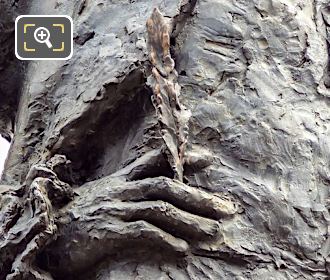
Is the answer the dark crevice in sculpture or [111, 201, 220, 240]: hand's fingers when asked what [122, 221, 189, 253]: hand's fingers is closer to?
[111, 201, 220, 240]: hand's fingers

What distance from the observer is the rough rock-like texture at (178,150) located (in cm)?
261

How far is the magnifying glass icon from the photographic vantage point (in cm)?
294

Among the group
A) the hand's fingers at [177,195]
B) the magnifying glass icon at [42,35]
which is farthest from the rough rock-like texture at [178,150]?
the magnifying glass icon at [42,35]

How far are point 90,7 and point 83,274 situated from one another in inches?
32.7

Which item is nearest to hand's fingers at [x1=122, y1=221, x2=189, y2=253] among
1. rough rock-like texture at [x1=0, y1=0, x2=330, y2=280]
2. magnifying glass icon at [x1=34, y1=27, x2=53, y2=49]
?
rough rock-like texture at [x1=0, y1=0, x2=330, y2=280]

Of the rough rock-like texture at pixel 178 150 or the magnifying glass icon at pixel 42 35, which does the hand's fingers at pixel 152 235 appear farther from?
the magnifying glass icon at pixel 42 35

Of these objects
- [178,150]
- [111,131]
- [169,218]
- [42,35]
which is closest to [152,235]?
[169,218]

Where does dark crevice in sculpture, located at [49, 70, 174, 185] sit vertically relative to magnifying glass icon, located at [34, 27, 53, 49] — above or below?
below

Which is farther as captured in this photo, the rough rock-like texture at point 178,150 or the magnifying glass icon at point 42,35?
the magnifying glass icon at point 42,35

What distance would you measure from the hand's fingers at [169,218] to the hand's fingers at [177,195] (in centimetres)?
2

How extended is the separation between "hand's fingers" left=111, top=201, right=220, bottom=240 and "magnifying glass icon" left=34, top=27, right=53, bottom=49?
0.55 meters

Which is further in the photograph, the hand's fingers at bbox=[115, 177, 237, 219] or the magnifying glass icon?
the magnifying glass icon

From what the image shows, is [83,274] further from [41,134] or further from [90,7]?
[90,7]

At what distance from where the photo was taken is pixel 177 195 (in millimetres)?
2592
